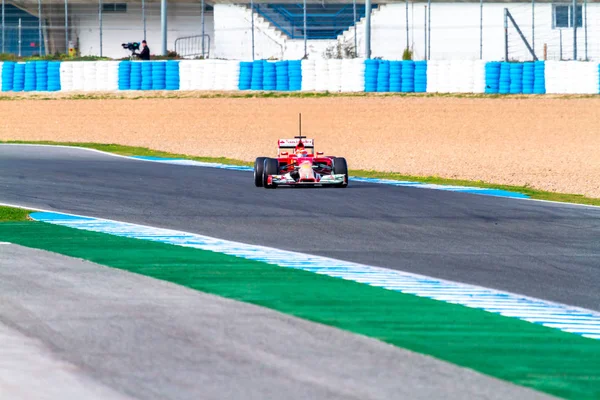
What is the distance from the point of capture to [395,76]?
3653 centimetres

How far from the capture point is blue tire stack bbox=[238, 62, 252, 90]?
37.6m

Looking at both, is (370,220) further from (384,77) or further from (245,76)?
(245,76)

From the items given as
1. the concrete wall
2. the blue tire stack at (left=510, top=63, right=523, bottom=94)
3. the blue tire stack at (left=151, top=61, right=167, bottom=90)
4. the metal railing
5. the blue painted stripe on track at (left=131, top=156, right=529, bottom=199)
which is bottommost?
the blue painted stripe on track at (left=131, top=156, right=529, bottom=199)

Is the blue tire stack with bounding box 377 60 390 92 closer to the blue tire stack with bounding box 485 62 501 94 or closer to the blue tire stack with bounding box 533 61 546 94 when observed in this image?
the blue tire stack with bounding box 485 62 501 94

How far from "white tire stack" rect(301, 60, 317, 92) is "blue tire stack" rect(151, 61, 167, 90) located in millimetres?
4928

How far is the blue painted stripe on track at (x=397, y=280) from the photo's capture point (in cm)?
740

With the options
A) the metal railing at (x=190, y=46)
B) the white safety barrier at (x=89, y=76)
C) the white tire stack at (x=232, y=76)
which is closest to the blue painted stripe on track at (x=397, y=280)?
the white tire stack at (x=232, y=76)

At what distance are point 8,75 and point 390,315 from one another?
34024 millimetres

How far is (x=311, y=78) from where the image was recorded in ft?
122

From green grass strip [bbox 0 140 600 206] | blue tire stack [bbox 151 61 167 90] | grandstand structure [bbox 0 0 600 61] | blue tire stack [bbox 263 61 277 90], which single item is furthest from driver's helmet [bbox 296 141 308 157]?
grandstand structure [bbox 0 0 600 61]

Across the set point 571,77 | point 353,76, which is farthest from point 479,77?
point 353,76

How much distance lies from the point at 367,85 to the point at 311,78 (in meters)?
2.00

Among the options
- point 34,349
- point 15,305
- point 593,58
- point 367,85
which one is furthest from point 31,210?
point 593,58

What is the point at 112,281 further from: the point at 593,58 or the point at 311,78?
the point at 593,58
